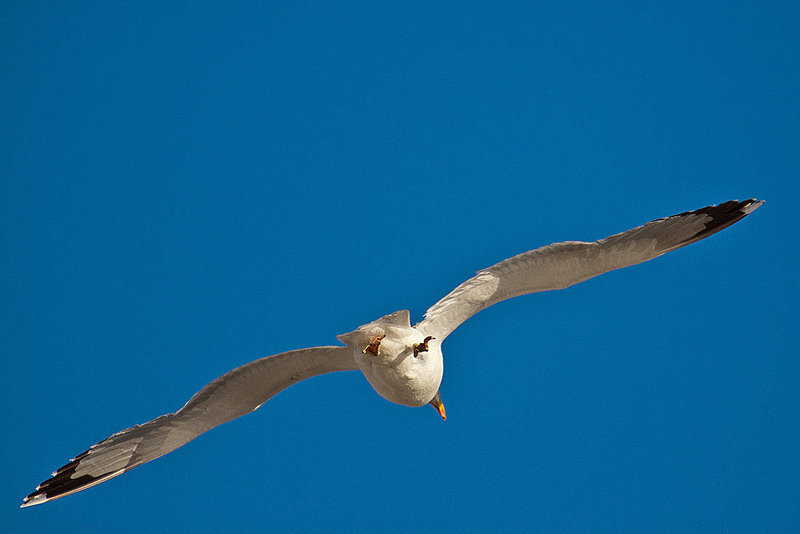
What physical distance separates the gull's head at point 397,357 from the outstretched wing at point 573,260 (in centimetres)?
40

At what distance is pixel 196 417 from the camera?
6.55 meters

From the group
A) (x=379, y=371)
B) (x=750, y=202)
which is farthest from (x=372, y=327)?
(x=750, y=202)

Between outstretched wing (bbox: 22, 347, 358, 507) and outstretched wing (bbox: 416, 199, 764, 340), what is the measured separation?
0.92m

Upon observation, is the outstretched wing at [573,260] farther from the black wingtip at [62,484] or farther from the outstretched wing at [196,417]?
the black wingtip at [62,484]

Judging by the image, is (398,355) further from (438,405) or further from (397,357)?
(438,405)

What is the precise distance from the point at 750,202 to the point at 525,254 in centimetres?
157

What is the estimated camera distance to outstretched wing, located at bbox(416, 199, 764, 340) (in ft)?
19.2

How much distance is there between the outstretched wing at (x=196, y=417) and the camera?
6191mm

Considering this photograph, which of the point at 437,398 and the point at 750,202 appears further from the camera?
the point at 437,398

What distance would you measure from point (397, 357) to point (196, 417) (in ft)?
6.14

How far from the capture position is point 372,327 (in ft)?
18.0

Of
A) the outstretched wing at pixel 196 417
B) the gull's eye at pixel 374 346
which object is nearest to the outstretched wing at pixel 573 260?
the gull's eye at pixel 374 346

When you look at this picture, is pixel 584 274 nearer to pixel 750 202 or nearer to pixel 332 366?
pixel 750 202

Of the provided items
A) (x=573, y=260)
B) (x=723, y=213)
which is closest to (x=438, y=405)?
(x=573, y=260)
